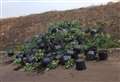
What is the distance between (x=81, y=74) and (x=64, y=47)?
0.92 meters

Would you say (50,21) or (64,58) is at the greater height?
(50,21)

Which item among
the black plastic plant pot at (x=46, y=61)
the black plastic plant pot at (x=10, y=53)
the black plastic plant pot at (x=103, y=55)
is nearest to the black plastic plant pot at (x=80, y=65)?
the black plastic plant pot at (x=103, y=55)

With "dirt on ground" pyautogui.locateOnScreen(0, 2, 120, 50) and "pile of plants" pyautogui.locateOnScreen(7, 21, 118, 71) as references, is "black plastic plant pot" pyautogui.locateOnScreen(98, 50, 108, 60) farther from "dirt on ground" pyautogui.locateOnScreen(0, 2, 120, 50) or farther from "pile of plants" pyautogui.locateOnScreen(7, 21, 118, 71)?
"dirt on ground" pyautogui.locateOnScreen(0, 2, 120, 50)

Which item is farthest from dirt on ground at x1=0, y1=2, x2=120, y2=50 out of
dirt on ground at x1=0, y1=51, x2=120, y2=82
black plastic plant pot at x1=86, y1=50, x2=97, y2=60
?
dirt on ground at x1=0, y1=51, x2=120, y2=82

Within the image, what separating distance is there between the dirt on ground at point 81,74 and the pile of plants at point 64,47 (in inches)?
5.6

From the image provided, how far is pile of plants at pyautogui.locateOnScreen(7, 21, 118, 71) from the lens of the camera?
8438 mm

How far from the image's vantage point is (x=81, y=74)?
7.97 meters

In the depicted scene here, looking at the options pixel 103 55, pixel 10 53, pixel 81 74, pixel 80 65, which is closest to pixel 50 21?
pixel 10 53

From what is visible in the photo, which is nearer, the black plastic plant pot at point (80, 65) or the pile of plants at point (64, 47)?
the black plastic plant pot at point (80, 65)

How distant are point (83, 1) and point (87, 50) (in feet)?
10.7

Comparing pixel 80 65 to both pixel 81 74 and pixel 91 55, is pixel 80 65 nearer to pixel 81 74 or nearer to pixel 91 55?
pixel 81 74

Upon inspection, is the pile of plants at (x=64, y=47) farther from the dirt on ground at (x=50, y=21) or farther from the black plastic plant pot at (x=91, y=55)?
the dirt on ground at (x=50, y=21)

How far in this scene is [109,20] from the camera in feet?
32.9

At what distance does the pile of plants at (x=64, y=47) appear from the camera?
332 inches
